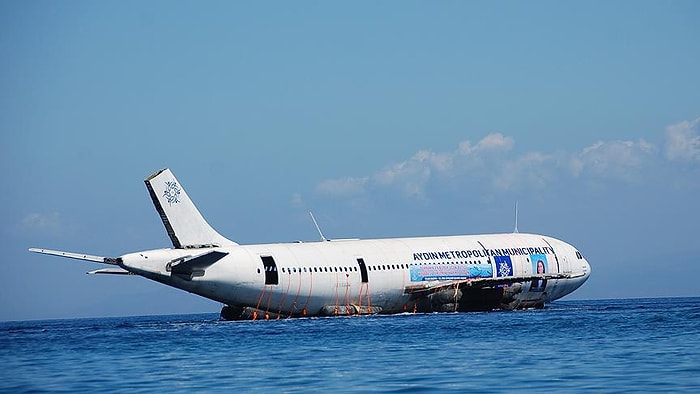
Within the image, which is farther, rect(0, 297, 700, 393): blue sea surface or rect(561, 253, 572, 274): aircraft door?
rect(561, 253, 572, 274): aircraft door

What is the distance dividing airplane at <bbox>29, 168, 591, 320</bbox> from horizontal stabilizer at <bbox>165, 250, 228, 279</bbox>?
0.19 ft

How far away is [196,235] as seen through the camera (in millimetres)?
75312

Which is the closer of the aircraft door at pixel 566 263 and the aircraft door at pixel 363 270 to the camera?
the aircraft door at pixel 363 270

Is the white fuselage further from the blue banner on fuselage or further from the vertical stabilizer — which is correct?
the vertical stabilizer

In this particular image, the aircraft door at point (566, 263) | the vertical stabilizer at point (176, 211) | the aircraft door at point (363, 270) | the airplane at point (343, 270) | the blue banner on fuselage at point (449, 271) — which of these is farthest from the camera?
the aircraft door at point (566, 263)

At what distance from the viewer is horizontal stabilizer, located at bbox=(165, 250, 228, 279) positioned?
7107 centimetres

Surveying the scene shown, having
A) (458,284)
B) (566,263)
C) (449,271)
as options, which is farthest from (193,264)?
(566,263)

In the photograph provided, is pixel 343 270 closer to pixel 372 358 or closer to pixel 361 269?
pixel 361 269

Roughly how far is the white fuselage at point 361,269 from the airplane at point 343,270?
Answer: 68 mm

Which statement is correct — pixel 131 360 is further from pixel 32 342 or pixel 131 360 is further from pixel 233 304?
pixel 233 304

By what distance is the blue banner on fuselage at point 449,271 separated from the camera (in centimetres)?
8456

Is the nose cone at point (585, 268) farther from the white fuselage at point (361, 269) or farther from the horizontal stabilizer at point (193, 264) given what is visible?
the horizontal stabilizer at point (193, 264)

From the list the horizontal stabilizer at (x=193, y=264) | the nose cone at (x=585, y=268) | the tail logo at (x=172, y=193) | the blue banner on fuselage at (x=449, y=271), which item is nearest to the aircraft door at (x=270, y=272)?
the horizontal stabilizer at (x=193, y=264)

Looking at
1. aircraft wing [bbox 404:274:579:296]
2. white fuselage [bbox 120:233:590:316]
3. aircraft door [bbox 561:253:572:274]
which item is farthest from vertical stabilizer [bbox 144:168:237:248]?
aircraft door [bbox 561:253:572:274]
